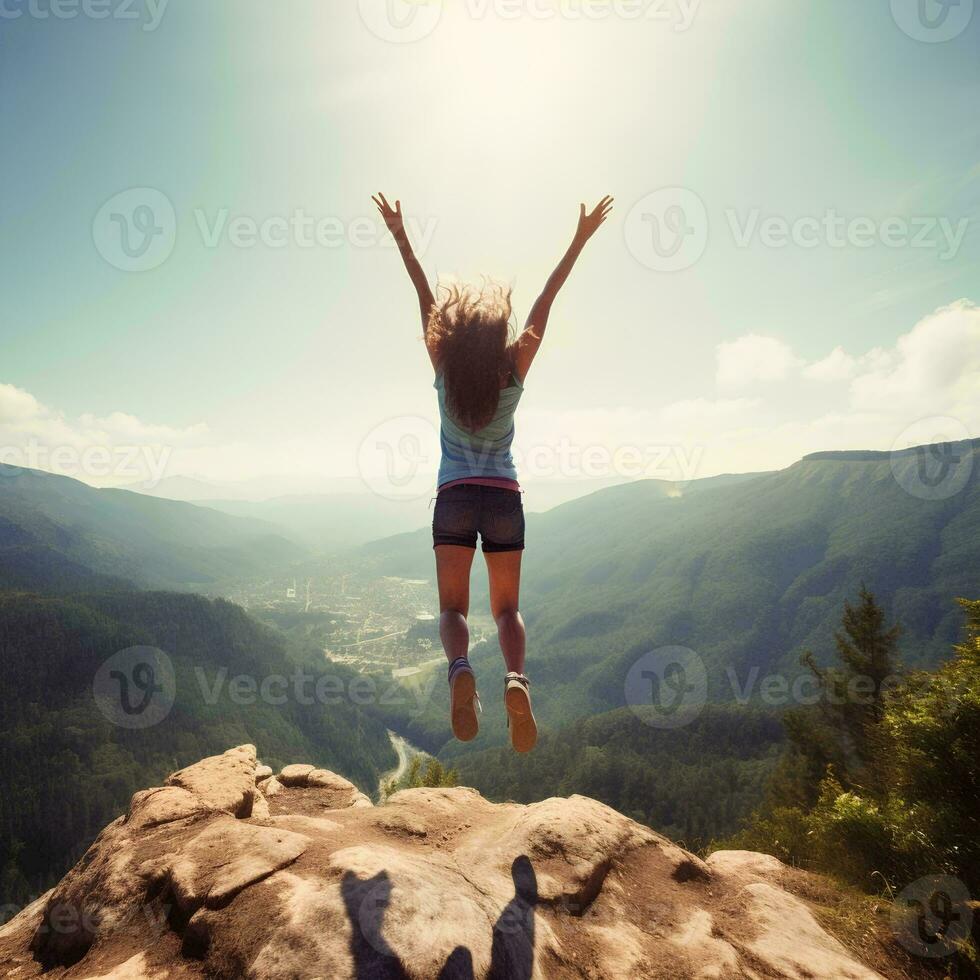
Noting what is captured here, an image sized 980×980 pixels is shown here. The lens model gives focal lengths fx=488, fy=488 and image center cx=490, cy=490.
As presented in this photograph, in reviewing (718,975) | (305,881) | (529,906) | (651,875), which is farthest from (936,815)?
(305,881)

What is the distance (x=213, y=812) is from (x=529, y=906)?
407 centimetres

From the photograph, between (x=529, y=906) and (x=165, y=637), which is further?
(x=165, y=637)

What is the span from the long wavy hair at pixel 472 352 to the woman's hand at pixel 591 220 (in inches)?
54.7

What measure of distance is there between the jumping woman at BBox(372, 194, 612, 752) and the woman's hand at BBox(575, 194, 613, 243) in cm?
12

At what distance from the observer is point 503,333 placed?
14.4 ft

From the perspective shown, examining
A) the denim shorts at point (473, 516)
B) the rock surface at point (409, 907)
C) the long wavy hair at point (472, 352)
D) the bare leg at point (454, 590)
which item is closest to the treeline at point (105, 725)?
the rock surface at point (409, 907)

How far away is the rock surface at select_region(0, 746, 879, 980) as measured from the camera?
127 inches

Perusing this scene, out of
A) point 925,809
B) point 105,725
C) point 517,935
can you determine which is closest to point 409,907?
point 517,935

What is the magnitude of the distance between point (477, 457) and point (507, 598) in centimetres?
148

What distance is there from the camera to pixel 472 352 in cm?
432

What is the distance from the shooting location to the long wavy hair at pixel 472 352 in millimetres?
4340

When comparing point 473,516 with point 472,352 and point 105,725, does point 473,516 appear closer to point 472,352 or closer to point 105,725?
point 472,352

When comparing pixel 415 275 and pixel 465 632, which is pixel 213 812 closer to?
pixel 465 632

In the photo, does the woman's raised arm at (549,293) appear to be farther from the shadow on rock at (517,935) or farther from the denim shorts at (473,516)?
the shadow on rock at (517,935)
